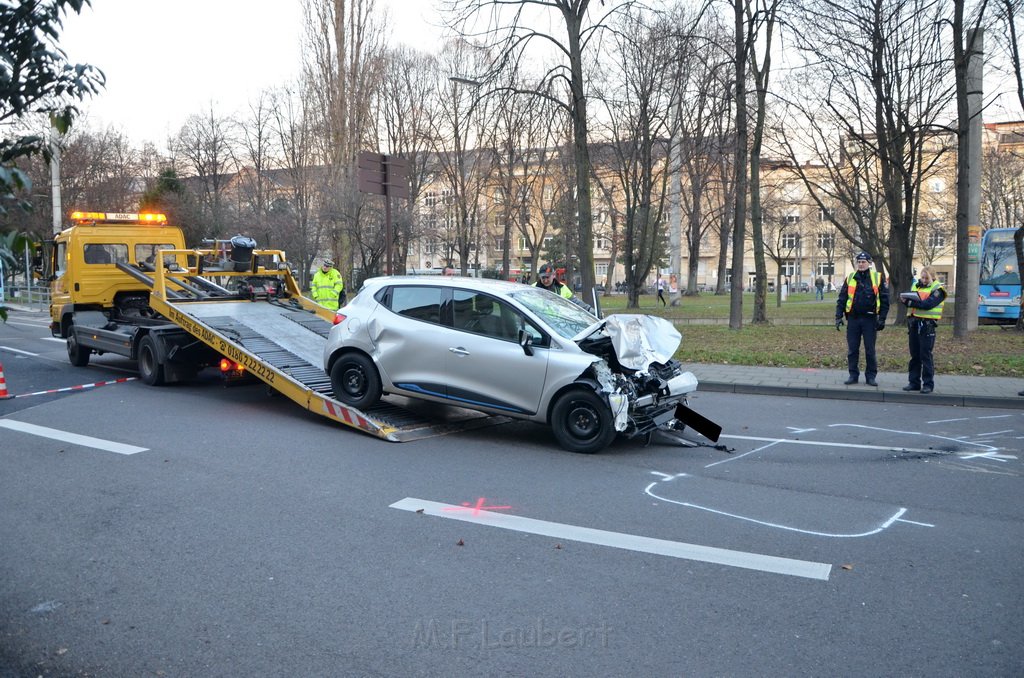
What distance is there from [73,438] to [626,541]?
646 centimetres

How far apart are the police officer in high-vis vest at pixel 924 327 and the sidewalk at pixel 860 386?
244 millimetres

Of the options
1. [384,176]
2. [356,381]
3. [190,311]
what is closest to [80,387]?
[190,311]

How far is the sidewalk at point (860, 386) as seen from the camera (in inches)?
427

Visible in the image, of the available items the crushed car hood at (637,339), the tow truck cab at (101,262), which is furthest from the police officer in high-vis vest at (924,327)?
the tow truck cab at (101,262)

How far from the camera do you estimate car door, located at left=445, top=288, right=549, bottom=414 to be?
814 centimetres

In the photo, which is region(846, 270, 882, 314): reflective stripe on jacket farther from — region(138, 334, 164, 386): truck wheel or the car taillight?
region(138, 334, 164, 386): truck wheel

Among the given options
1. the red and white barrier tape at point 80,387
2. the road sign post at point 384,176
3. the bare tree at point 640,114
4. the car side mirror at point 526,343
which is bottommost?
the red and white barrier tape at point 80,387

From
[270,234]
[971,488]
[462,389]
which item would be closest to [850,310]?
[971,488]

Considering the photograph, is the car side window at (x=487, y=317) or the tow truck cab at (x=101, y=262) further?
the tow truck cab at (x=101, y=262)

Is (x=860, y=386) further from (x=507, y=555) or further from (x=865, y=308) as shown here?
(x=507, y=555)

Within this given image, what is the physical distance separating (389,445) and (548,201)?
47.2m

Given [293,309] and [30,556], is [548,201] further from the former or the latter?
[30,556]

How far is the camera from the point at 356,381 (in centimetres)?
939

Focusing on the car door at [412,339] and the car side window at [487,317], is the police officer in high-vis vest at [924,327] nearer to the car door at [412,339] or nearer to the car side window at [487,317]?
the car side window at [487,317]
